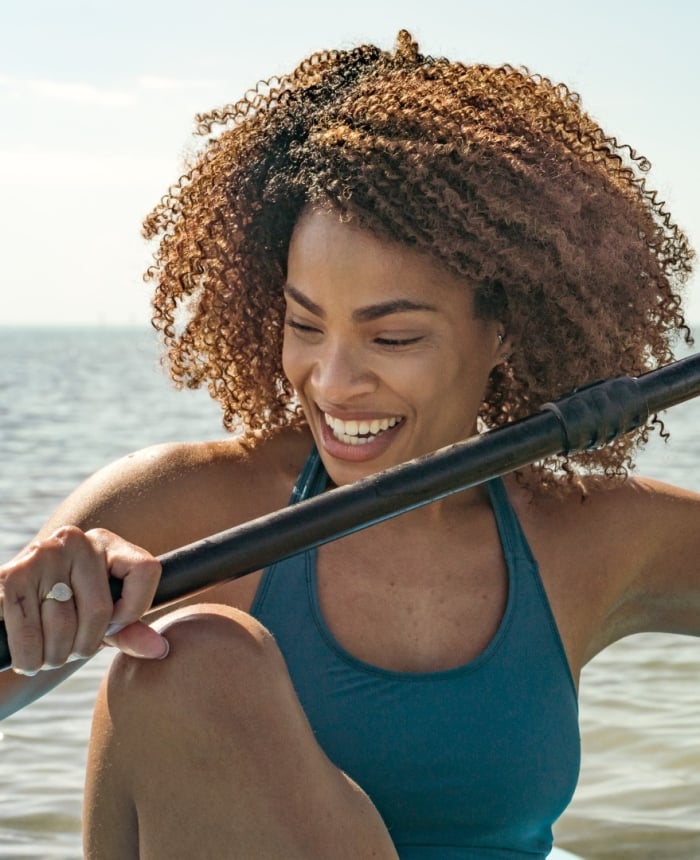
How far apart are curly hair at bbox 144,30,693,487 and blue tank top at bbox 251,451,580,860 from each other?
359mm

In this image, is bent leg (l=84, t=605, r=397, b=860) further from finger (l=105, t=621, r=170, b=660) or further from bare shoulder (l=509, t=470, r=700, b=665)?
bare shoulder (l=509, t=470, r=700, b=665)

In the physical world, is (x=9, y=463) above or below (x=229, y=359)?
below

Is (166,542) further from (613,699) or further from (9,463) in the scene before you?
(9,463)

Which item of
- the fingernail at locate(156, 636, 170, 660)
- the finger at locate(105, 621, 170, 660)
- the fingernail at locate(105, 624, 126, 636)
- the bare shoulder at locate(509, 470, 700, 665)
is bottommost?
the bare shoulder at locate(509, 470, 700, 665)

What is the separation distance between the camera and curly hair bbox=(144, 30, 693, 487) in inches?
86.2

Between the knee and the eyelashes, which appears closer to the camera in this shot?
the knee

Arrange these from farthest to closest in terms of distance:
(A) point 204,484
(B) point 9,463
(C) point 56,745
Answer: (B) point 9,463
(C) point 56,745
(A) point 204,484

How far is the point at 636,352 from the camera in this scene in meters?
2.49

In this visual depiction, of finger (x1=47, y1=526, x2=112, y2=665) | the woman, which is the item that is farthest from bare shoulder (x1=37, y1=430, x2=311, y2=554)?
finger (x1=47, y1=526, x2=112, y2=665)

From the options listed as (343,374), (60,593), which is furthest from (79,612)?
(343,374)

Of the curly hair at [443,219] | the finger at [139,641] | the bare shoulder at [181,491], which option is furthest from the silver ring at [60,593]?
the curly hair at [443,219]

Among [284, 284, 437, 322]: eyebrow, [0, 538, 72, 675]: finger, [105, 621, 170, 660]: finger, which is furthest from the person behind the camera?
[284, 284, 437, 322]: eyebrow

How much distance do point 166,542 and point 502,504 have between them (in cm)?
58

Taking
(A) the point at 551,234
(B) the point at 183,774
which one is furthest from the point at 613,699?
(B) the point at 183,774
